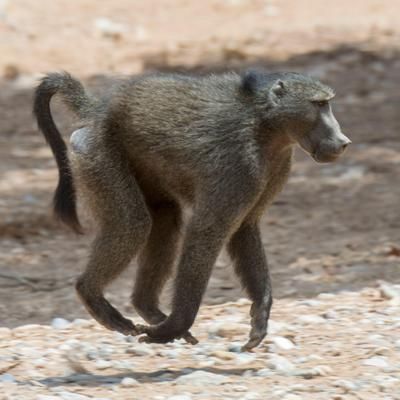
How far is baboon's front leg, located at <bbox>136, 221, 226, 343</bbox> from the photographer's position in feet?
19.5

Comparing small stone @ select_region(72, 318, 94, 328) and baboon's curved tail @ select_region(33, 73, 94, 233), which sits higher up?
baboon's curved tail @ select_region(33, 73, 94, 233)

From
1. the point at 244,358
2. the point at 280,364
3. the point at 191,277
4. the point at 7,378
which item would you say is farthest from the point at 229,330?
the point at 7,378

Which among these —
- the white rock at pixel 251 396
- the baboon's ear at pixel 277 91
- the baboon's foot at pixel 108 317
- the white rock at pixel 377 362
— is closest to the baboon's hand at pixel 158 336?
the baboon's foot at pixel 108 317

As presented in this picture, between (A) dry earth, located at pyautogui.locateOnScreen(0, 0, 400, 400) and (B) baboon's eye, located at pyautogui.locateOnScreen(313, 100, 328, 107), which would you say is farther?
(A) dry earth, located at pyautogui.locateOnScreen(0, 0, 400, 400)

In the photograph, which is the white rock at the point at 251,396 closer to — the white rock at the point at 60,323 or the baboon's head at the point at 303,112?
the baboon's head at the point at 303,112

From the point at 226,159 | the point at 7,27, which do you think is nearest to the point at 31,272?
the point at 226,159

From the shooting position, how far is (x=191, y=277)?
596 cm

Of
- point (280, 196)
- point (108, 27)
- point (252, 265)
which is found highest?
point (252, 265)

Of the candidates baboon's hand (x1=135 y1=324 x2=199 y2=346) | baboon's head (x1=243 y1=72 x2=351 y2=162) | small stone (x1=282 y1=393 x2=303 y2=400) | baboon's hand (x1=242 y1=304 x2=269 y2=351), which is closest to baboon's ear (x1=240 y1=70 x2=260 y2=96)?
baboon's head (x1=243 y1=72 x2=351 y2=162)

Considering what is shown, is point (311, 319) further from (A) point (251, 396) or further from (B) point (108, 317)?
(A) point (251, 396)

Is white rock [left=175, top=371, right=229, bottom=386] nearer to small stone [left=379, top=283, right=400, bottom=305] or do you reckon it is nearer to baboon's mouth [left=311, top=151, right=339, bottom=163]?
baboon's mouth [left=311, top=151, right=339, bottom=163]

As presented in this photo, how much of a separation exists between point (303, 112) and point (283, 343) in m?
1.24

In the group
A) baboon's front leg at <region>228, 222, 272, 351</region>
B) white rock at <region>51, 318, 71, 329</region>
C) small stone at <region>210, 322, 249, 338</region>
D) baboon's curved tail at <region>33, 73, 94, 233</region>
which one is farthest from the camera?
white rock at <region>51, 318, 71, 329</region>

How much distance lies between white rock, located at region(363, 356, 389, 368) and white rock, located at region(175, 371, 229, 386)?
708 mm
